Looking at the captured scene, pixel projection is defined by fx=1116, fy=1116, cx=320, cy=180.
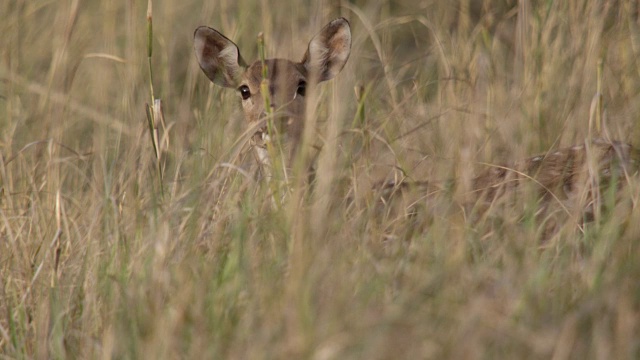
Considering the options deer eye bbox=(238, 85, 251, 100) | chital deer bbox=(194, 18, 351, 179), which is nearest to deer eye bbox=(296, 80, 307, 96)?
chital deer bbox=(194, 18, 351, 179)

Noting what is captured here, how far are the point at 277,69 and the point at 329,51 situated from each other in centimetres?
39

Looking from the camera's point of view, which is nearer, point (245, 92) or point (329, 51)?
point (245, 92)

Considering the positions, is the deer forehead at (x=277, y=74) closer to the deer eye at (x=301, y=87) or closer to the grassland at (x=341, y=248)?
the deer eye at (x=301, y=87)

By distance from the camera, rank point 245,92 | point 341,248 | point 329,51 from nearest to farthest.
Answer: point 341,248 < point 245,92 < point 329,51

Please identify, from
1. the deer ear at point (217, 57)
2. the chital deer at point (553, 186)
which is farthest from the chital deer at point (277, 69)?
the chital deer at point (553, 186)

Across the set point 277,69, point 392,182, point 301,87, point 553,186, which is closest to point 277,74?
point 277,69

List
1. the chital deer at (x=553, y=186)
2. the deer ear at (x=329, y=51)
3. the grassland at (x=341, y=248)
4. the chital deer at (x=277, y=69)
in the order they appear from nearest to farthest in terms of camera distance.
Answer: the grassland at (x=341, y=248), the chital deer at (x=553, y=186), the chital deer at (x=277, y=69), the deer ear at (x=329, y=51)

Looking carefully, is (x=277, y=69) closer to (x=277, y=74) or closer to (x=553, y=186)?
(x=277, y=74)

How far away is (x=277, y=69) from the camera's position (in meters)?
5.34

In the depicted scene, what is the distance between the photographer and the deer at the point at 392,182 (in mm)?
4055

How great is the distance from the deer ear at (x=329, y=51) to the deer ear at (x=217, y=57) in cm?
35

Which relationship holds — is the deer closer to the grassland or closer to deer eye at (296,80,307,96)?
deer eye at (296,80,307,96)

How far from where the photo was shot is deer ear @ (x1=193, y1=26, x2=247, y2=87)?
548cm

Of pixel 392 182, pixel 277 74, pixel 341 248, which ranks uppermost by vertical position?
pixel 277 74
